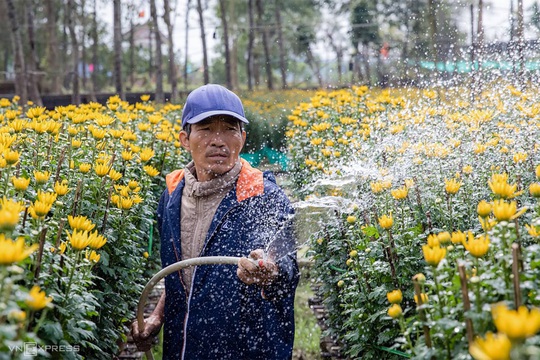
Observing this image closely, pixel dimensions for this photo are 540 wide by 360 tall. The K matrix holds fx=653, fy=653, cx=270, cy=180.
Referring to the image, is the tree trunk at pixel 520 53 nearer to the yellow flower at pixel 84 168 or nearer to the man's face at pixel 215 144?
the man's face at pixel 215 144

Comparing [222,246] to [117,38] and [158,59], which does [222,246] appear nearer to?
[158,59]

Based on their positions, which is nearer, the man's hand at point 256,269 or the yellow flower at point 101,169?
the man's hand at point 256,269

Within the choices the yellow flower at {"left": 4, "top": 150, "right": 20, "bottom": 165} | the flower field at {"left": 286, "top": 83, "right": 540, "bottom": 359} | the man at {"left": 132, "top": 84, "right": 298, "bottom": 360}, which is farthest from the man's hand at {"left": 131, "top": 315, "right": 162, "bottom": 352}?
the yellow flower at {"left": 4, "top": 150, "right": 20, "bottom": 165}

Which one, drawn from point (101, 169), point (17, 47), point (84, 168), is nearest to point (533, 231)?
point (101, 169)

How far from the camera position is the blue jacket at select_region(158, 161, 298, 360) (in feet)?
9.30

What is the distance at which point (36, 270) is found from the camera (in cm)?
197

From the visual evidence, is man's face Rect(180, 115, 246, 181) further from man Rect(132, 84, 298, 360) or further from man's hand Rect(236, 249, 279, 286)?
man's hand Rect(236, 249, 279, 286)

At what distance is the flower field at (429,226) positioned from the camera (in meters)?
1.71

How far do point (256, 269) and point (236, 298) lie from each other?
1.31 ft

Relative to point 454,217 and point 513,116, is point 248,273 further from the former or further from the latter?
point 513,116

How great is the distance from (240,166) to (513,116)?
2.85m

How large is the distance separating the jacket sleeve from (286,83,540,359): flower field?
0.32 meters

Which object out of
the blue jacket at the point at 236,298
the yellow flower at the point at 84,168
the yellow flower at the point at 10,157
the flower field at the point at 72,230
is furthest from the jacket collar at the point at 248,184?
the yellow flower at the point at 10,157

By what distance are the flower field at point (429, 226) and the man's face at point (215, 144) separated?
646 mm
